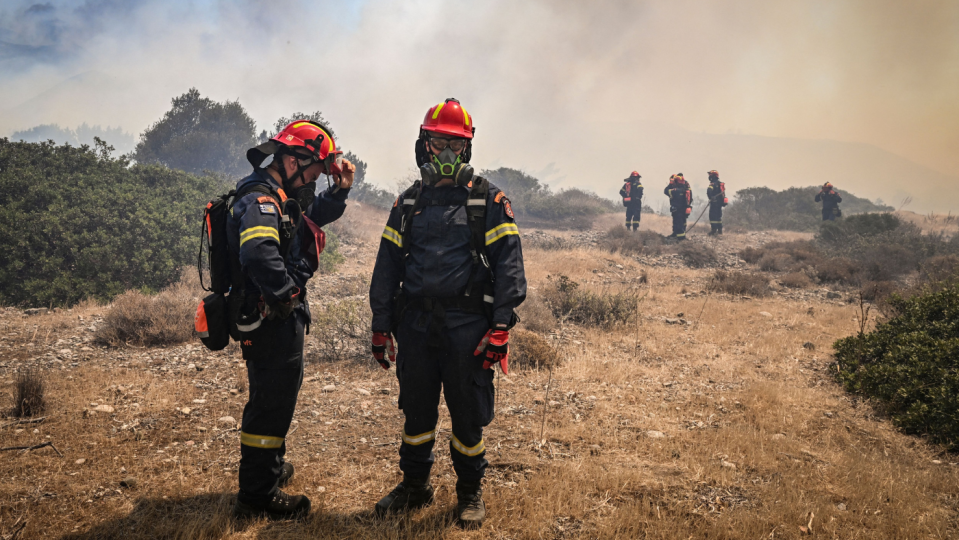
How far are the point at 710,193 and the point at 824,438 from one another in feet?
50.6

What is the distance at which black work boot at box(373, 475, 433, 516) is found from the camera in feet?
10.1

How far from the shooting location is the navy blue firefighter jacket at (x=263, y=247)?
2672 mm

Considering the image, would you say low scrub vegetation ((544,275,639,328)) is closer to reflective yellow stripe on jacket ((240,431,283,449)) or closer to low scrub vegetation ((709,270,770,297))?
low scrub vegetation ((709,270,770,297))

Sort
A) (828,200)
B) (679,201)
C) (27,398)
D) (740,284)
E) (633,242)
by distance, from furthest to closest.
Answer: (828,200), (679,201), (633,242), (740,284), (27,398)

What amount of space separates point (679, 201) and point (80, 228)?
1617 cm

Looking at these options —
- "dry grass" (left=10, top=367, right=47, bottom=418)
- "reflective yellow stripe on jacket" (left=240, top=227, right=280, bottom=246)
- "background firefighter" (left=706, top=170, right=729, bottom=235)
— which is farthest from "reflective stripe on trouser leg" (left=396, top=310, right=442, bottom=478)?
"background firefighter" (left=706, top=170, right=729, bottom=235)

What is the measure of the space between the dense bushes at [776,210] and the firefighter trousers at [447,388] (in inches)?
923

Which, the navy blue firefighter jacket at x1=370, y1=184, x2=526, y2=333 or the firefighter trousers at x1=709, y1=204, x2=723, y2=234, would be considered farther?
the firefighter trousers at x1=709, y1=204, x2=723, y2=234

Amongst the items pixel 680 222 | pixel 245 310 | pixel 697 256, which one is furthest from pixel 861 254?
pixel 245 310

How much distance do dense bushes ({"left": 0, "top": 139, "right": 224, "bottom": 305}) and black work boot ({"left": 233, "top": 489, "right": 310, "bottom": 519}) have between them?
7560 mm

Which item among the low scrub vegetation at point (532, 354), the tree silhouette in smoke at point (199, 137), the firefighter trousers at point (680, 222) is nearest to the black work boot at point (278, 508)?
the low scrub vegetation at point (532, 354)

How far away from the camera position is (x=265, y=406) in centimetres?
289

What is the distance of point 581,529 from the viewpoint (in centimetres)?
299

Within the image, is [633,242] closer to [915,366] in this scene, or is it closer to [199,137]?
[915,366]
